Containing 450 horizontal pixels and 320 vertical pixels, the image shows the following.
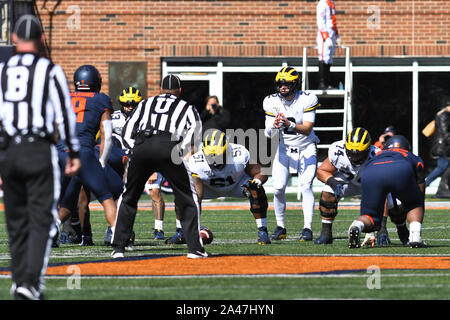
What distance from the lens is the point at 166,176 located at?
9758 mm

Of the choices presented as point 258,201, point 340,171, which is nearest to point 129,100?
point 258,201

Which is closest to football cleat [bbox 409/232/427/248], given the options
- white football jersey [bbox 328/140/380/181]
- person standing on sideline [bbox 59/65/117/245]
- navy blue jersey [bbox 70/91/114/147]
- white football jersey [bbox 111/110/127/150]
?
white football jersey [bbox 328/140/380/181]

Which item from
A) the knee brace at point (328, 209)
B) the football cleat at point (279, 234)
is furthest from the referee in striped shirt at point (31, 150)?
the football cleat at point (279, 234)

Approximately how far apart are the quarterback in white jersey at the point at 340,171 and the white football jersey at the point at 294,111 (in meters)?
0.53

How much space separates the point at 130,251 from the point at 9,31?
12132 millimetres

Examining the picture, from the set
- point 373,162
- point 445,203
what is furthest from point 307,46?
point 373,162

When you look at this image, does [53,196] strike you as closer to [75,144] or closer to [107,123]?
[75,144]

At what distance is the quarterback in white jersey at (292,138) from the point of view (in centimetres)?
1260

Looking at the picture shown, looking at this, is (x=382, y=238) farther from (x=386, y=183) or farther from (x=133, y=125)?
(x=133, y=125)

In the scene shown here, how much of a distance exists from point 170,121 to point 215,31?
1280cm

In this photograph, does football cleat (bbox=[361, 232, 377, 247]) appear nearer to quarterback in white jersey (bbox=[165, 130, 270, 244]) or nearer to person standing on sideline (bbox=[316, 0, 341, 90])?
quarterback in white jersey (bbox=[165, 130, 270, 244])

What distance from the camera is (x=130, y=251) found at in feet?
35.2

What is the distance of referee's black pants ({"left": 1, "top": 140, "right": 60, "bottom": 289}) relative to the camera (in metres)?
6.72

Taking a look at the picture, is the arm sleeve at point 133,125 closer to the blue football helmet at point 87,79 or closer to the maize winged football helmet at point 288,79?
the blue football helmet at point 87,79
